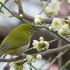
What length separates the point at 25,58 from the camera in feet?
3.46

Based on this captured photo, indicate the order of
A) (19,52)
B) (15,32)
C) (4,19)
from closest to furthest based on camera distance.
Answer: (19,52) → (15,32) → (4,19)

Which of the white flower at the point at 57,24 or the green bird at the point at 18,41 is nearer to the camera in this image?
the white flower at the point at 57,24

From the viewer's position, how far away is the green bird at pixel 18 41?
48.6 inches

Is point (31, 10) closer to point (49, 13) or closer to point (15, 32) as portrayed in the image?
point (15, 32)

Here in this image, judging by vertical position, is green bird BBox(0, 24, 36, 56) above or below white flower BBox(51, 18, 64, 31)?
below

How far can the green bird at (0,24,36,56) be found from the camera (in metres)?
1.23

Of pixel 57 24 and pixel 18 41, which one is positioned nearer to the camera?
pixel 57 24

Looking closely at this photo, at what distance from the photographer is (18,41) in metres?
→ 1.31

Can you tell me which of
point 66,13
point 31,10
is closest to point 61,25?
point 66,13

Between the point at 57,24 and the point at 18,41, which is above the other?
the point at 57,24

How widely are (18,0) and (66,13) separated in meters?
1.00

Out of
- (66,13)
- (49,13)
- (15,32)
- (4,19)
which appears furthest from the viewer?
(4,19)

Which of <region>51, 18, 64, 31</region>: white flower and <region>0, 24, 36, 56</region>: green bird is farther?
<region>0, 24, 36, 56</region>: green bird

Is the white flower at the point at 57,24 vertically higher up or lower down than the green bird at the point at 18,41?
higher up
